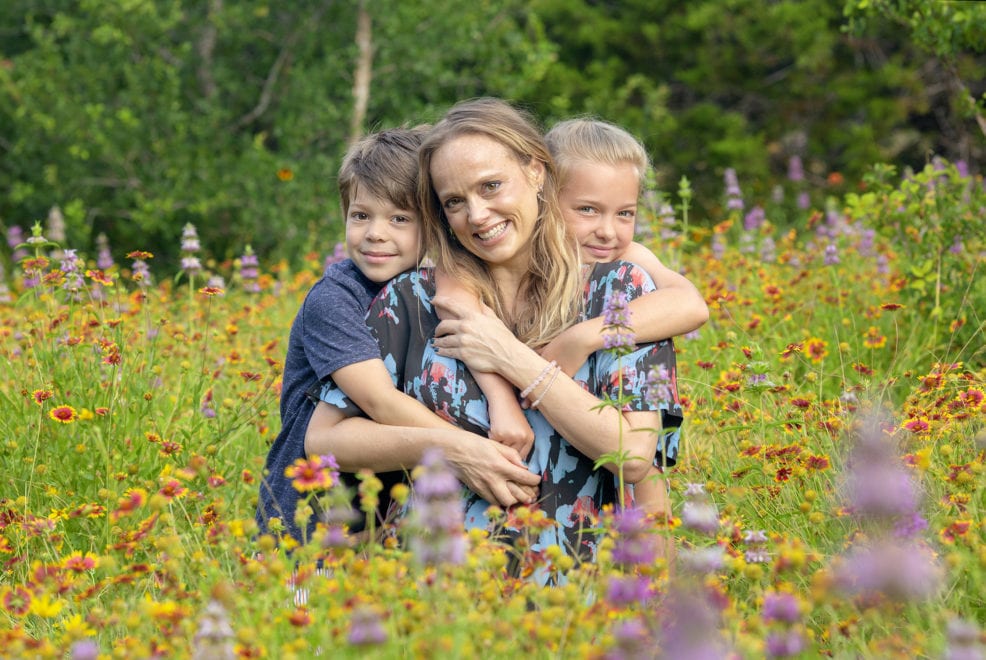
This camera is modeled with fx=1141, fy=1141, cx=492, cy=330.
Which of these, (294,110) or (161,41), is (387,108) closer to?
(294,110)

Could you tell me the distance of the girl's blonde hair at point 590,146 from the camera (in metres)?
3.38

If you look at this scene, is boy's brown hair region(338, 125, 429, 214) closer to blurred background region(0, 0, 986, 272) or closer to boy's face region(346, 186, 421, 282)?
boy's face region(346, 186, 421, 282)

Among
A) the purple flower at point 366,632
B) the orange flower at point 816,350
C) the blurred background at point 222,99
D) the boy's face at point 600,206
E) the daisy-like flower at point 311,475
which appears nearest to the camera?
the purple flower at point 366,632

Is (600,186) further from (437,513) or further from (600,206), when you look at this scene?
(437,513)

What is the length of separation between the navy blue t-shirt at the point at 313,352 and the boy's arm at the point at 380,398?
29 mm

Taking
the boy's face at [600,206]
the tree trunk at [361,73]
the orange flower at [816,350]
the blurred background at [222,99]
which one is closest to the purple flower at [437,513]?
the boy's face at [600,206]

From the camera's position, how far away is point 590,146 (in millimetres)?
3385

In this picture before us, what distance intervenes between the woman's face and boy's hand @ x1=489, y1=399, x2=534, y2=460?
40cm

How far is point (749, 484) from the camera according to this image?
9.85 feet

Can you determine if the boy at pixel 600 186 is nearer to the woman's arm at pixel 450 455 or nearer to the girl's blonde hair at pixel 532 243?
the girl's blonde hair at pixel 532 243

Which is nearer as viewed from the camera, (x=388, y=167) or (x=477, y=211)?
(x=477, y=211)

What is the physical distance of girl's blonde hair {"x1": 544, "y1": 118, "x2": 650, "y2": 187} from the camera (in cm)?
338

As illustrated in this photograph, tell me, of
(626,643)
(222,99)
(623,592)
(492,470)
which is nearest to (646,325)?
(492,470)

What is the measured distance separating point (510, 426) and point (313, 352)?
0.58 meters
